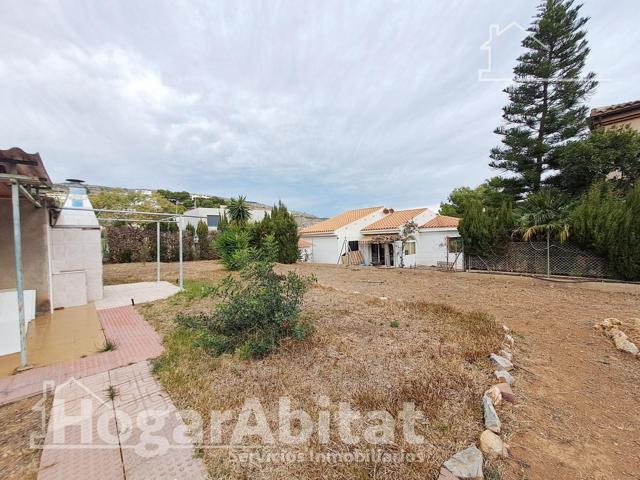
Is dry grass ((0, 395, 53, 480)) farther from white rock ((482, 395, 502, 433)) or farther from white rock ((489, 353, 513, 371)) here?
white rock ((489, 353, 513, 371))

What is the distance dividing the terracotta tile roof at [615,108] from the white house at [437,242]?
306 inches

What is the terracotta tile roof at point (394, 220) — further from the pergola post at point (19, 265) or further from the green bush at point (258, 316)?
the pergola post at point (19, 265)

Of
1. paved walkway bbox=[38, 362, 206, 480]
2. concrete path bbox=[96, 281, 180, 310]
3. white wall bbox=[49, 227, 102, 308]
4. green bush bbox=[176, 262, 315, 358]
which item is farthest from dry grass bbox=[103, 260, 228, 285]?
paved walkway bbox=[38, 362, 206, 480]

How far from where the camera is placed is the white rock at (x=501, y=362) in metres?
3.21

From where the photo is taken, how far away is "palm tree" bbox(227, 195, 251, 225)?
21234 mm

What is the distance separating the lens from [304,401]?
257 cm

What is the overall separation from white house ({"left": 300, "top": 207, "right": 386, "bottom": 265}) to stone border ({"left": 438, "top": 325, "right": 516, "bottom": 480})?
1715 cm

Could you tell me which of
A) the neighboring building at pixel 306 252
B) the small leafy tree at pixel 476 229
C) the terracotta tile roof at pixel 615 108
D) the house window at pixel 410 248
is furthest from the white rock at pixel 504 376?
the neighboring building at pixel 306 252

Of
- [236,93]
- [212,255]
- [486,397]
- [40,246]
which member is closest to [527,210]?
[486,397]

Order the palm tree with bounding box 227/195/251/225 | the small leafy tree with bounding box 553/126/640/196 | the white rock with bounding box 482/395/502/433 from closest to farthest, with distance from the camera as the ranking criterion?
1. the white rock with bounding box 482/395/502/433
2. the small leafy tree with bounding box 553/126/640/196
3. the palm tree with bounding box 227/195/251/225

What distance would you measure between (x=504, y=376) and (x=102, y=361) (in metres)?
5.32

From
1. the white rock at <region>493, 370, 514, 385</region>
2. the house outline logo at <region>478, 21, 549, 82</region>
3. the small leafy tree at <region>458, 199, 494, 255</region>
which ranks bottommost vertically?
the white rock at <region>493, 370, 514, 385</region>

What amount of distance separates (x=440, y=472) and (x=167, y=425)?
2.29 m

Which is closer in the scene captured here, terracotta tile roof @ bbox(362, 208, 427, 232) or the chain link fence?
the chain link fence
